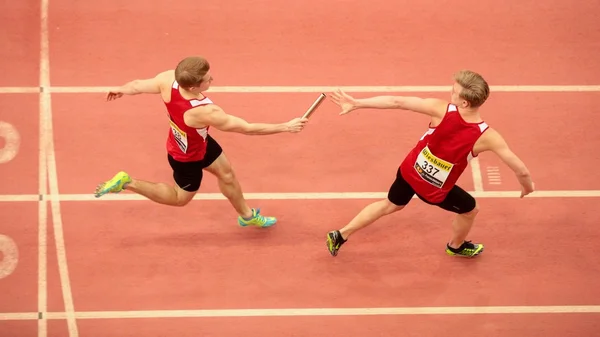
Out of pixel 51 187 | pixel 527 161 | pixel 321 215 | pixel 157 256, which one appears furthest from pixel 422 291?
pixel 51 187

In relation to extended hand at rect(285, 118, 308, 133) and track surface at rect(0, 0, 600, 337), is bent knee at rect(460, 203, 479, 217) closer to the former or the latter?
track surface at rect(0, 0, 600, 337)

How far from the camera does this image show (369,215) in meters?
6.60

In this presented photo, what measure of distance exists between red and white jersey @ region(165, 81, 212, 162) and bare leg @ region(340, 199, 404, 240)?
1419mm

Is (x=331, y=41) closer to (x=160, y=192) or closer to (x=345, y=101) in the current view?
(x=345, y=101)

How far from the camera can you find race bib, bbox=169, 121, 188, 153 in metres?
6.02

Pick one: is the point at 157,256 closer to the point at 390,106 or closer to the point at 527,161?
the point at 390,106

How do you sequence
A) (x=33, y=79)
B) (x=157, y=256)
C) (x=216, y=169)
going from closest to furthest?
(x=216, y=169)
(x=157, y=256)
(x=33, y=79)

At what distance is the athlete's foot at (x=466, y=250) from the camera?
695 centimetres

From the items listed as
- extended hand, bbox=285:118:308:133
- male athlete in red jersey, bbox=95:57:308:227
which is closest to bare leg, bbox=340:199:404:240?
male athlete in red jersey, bbox=95:57:308:227

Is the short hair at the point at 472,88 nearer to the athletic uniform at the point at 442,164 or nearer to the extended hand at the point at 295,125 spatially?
the athletic uniform at the point at 442,164

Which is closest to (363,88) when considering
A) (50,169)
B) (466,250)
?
(466,250)

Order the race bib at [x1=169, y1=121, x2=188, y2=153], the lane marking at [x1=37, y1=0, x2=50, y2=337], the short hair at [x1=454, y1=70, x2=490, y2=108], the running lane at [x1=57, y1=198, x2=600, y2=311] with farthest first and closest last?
1. the running lane at [x1=57, y1=198, x2=600, y2=311]
2. the lane marking at [x1=37, y1=0, x2=50, y2=337]
3. the race bib at [x1=169, y1=121, x2=188, y2=153]
4. the short hair at [x1=454, y1=70, x2=490, y2=108]

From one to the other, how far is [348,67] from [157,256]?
284 centimetres

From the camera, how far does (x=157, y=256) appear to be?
23.0ft
